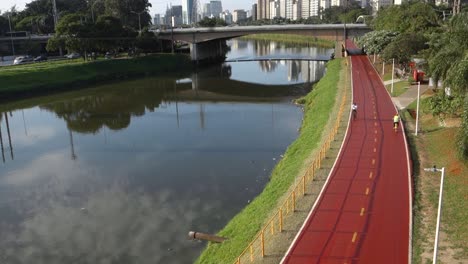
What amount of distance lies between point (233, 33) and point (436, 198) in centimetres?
8495

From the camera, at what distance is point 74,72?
277 ft

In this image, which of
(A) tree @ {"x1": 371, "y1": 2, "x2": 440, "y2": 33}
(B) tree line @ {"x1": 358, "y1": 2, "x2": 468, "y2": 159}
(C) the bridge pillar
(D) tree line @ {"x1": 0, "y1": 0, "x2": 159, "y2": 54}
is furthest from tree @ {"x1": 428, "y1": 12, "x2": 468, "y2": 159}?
(C) the bridge pillar

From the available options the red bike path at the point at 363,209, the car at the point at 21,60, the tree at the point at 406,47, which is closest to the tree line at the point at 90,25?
the car at the point at 21,60

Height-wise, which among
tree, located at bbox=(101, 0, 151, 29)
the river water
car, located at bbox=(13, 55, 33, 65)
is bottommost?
the river water

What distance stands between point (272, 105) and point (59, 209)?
3632 cm

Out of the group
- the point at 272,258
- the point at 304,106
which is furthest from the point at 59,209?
the point at 304,106

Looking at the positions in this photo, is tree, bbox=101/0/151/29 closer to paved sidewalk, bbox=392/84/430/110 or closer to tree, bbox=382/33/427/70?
tree, bbox=382/33/427/70

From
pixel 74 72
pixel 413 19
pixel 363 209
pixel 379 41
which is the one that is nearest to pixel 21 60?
pixel 74 72

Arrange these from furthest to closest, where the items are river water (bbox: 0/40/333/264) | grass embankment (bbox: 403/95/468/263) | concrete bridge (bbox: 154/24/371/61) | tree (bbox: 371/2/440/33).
→ concrete bridge (bbox: 154/24/371/61) → tree (bbox: 371/2/440/33) → river water (bbox: 0/40/333/264) → grass embankment (bbox: 403/95/468/263)

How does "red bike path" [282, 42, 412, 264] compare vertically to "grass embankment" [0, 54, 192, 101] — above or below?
below

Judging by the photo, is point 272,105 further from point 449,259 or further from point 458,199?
point 449,259

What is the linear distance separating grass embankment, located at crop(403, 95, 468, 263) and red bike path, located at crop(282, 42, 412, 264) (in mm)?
521

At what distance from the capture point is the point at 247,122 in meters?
51.5

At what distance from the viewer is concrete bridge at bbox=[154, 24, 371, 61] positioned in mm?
99250
